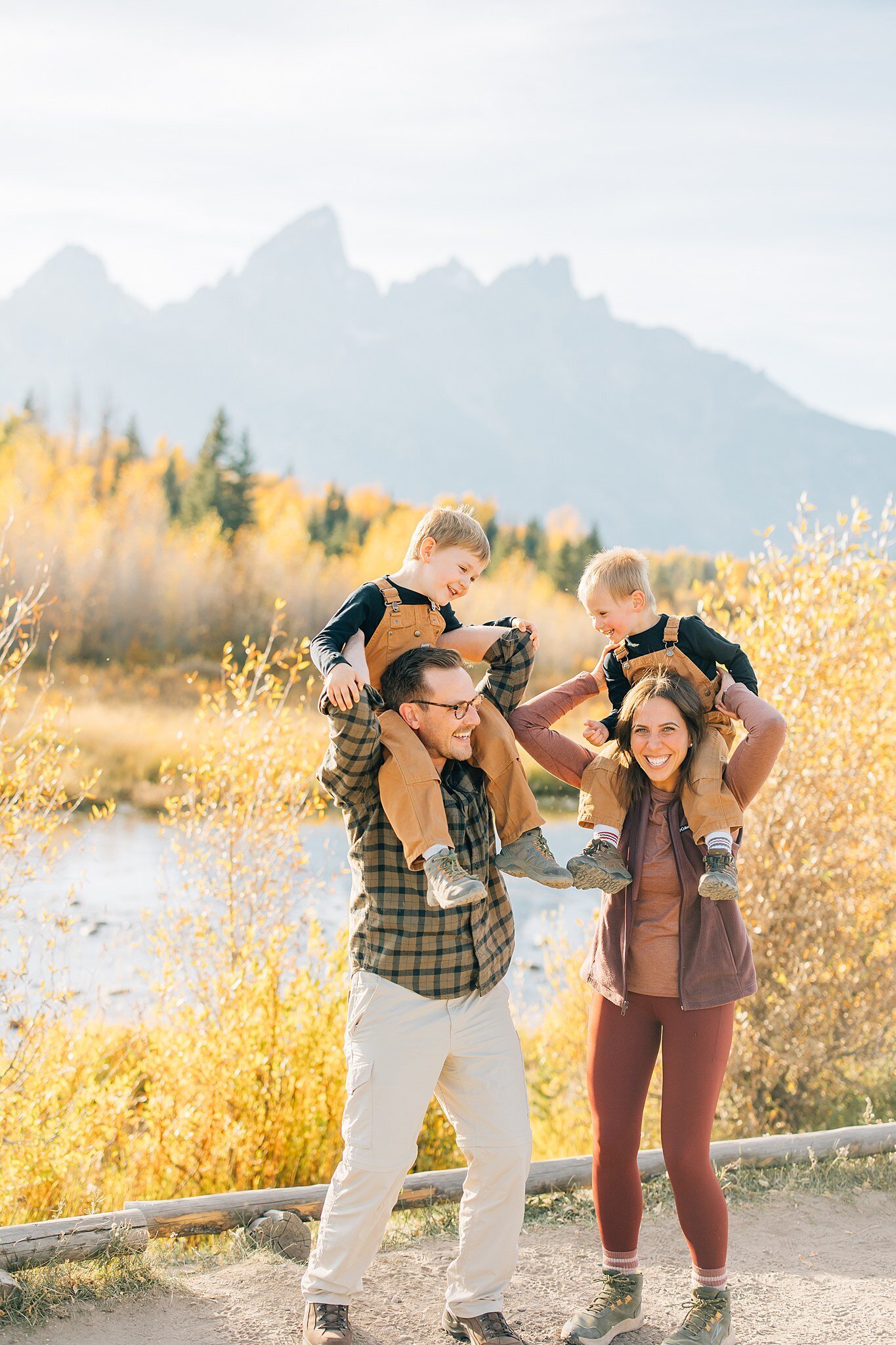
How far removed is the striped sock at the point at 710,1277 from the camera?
2863 millimetres

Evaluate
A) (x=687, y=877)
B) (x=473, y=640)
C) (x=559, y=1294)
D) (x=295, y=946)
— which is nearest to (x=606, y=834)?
(x=687, y=877)

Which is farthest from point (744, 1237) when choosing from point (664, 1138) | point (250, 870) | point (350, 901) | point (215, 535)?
point (215, 535)

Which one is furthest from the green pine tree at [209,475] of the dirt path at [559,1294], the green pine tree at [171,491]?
the dirt path at [559,1294]

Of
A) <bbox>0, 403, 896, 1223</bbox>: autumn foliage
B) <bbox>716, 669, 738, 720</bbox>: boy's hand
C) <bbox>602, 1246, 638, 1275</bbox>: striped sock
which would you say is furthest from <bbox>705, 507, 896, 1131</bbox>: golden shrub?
<bbox>602, 1246, 638, 1275</bbox>: striped sock

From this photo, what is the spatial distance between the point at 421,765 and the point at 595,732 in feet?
2.02

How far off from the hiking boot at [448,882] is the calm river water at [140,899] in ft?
9.25

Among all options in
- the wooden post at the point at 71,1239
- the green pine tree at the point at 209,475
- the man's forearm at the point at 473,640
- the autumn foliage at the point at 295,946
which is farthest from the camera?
the green pine tree at the point at 209,475

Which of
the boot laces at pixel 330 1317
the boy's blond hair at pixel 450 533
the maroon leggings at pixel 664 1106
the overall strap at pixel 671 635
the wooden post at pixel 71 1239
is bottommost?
the wooden post at pixel 71 1239

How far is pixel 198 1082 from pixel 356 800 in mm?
3151

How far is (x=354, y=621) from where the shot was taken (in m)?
2.77

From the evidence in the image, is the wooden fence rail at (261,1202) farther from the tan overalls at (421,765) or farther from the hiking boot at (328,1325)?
the tan overalls at (421,765)

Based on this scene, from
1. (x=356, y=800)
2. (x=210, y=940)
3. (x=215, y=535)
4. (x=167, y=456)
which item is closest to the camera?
(x=356, y=800)

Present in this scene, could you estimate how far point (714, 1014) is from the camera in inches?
110

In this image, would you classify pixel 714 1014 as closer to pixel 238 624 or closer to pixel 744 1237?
pixel 744 1237
